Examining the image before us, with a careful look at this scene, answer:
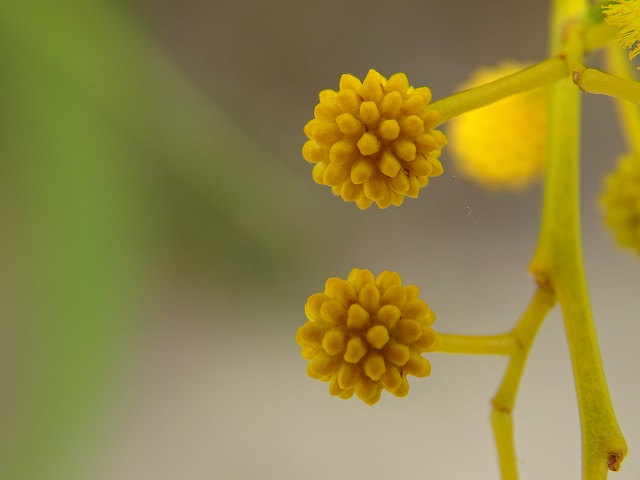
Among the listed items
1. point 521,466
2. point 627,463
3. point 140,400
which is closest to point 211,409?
point 140,400

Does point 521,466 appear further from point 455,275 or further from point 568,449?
point 455,275

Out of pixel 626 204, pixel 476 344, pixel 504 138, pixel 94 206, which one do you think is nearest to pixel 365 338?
pixel 476 344

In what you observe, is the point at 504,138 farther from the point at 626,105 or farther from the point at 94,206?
the point at 94,206

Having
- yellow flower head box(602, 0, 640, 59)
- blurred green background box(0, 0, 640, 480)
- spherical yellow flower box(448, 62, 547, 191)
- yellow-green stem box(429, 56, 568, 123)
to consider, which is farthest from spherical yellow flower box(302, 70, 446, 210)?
blurred green background box(0, 0, 640, 480)

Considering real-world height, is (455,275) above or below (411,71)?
below

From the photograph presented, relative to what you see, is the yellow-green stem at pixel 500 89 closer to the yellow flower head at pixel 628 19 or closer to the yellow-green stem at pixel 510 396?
the yellow flower head at pixel 628 19

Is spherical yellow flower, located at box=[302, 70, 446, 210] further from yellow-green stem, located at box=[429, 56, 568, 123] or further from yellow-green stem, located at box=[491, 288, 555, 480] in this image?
yellow-green stem, located at box=[491, 288, 555, 480]

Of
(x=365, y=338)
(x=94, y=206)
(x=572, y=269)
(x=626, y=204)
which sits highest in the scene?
(x=94, y=206)
